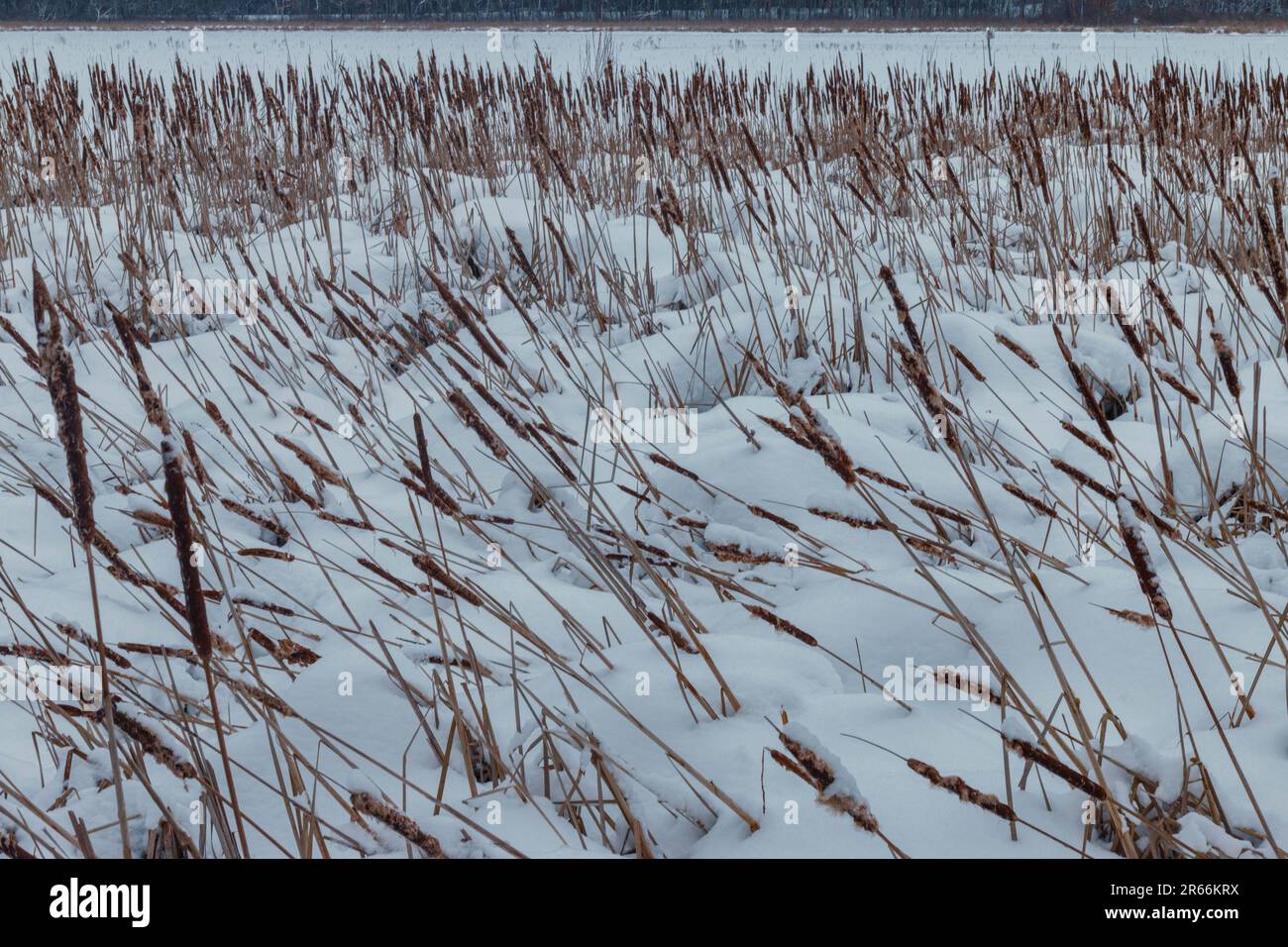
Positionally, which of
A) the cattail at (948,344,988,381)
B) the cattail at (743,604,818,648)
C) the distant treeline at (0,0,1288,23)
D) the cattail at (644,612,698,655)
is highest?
the distant treeline at (0,0,1288,23)

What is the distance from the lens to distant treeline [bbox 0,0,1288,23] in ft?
97.8

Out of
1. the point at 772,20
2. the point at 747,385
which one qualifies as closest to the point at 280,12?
the point at 772,20

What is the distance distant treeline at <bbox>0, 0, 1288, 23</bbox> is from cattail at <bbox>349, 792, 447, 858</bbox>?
109 ft

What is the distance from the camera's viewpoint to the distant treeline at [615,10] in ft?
97.8

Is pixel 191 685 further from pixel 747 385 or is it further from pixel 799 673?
pixel 747 385

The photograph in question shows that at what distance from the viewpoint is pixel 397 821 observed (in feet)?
2.11

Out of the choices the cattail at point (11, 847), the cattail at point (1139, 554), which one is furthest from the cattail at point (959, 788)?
the cattail at point (11, 847)

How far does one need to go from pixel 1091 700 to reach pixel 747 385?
1534 millimetres

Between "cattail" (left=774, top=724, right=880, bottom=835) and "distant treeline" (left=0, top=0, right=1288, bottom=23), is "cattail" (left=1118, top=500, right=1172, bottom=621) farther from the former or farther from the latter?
"distant treeline" (left=0, top=0, right=1288, bottom=23)

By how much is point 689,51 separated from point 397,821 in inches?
722

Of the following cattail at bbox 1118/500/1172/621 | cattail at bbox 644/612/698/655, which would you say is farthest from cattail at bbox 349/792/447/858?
cattail at bbox 1118/500/1172/621

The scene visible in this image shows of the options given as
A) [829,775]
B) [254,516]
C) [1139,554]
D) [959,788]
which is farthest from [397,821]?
[254,516]

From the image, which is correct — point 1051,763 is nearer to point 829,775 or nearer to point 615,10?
point 829,775

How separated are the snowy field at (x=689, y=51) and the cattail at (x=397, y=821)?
11.3m
